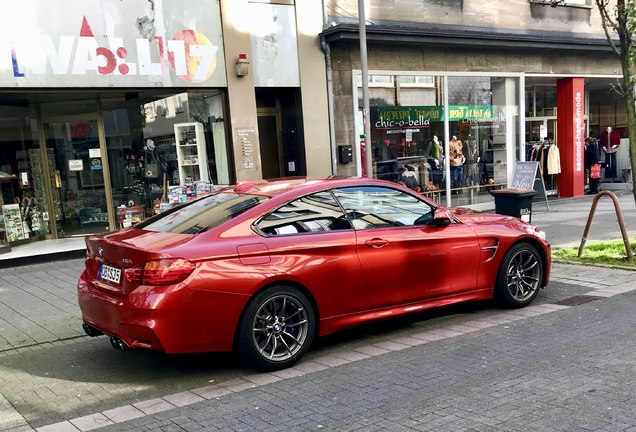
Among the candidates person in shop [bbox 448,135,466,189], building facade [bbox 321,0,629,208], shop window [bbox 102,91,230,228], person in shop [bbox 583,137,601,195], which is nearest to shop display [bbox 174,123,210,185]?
shop window [bbox 102,91,230,228]

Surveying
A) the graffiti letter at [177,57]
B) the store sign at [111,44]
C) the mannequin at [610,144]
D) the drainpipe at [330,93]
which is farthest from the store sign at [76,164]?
the mannequin at [610,144]

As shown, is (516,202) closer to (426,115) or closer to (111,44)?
(426,115)

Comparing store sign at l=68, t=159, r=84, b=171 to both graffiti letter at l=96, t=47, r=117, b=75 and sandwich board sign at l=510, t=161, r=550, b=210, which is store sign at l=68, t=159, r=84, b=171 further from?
sandwich board sign at l=510, t=161, r=550, b=210

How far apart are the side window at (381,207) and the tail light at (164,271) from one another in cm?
168

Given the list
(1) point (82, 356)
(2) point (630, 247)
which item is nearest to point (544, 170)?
(2) point (630, 247)

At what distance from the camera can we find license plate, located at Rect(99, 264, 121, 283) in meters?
4.72

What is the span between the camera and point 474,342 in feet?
17.7

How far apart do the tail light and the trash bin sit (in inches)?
226

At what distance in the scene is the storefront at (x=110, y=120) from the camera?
9.62 meters

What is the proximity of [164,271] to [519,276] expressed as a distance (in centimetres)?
395

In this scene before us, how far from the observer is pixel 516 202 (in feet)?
28.8

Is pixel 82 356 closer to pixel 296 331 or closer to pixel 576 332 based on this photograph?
pixel 296 331

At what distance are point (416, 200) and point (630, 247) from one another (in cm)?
450

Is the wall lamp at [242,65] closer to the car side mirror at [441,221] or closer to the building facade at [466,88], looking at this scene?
the building facade at [466,88]
